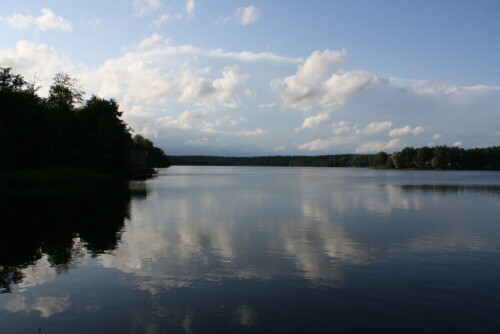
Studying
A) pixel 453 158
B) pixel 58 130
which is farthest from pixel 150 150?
pixel 453 158

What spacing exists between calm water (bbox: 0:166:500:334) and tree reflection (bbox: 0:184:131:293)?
85mm

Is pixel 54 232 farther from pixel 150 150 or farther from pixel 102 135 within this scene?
pixel 150 150

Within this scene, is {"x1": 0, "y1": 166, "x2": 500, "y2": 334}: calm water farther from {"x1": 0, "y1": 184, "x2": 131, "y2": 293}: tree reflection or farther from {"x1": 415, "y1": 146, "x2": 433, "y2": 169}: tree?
{"x1": 415, "y1": 146, "x2": 433, "y2": 169}: tree

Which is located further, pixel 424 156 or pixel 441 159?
pixel 424 156

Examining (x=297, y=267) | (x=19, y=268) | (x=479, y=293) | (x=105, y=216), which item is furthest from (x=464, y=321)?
(x=105, y=216)

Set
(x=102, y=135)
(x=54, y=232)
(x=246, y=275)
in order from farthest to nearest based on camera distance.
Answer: (x=102, y=135), (x=54, y=232), (x=246, y=275)

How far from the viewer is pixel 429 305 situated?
897 cm

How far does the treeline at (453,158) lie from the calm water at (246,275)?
177 m

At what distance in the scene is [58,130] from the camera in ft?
186

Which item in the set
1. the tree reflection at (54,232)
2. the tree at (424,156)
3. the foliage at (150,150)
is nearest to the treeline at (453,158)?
the tree at (424,156)

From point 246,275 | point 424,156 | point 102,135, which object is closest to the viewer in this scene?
point 246,275

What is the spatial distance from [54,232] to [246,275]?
11.1 meters

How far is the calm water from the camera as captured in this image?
26.4ft

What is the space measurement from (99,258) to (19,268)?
2.41 metres
